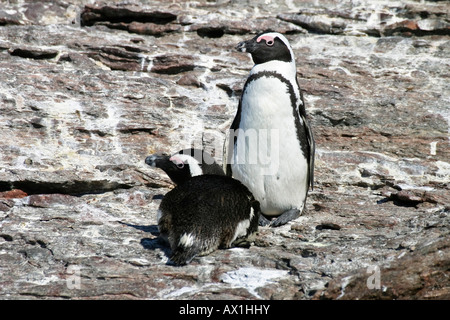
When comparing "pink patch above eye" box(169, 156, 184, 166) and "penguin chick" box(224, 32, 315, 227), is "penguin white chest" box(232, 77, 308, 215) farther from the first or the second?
"pink patch above eye" box(169, 156, 184, 166)

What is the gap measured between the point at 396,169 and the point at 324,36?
6.70 ft

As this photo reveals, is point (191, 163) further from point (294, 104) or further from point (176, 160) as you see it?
point (294, 104)

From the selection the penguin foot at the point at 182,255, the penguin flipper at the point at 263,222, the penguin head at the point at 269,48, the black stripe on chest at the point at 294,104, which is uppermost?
the penguin head at the point at 269,48

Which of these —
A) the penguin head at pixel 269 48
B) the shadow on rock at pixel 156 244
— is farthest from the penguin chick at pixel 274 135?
the shadow on rock at pixel 156 244

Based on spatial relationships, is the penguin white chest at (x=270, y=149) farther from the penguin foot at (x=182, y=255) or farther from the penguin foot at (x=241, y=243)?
the penguin foot at (x=182, y=255)

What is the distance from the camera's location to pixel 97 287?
3385mm

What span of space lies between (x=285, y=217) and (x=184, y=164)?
2.91 ft

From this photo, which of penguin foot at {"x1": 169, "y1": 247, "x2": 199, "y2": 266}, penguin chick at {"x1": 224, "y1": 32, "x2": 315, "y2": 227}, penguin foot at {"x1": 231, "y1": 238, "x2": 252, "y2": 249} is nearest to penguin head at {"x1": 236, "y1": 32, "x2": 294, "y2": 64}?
penguin chick at {"x1": 224, "y1": 32, "x2": 315, "y2": 227}

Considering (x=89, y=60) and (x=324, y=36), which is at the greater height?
(x=324, y=36)

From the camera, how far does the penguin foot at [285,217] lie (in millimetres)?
4702

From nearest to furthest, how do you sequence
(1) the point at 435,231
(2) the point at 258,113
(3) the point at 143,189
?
1. (1) the point at 435,231
2. (2) the point at 258,113
3. (3) the point at 143,189

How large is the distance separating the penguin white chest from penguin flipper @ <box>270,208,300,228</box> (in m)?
0.09
